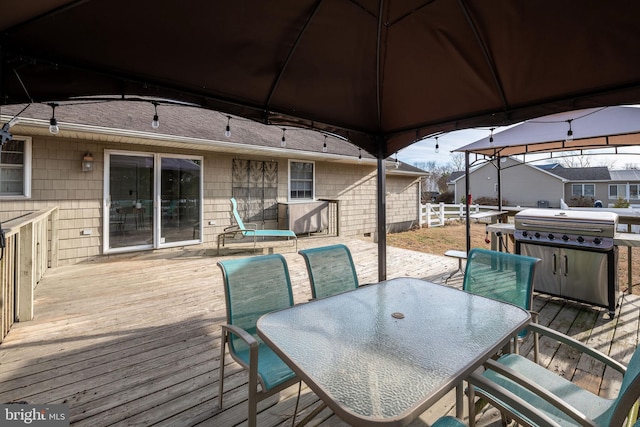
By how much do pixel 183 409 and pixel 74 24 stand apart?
8.74ft

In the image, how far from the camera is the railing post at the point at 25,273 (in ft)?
10.8

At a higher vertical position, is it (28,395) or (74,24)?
(74,24)

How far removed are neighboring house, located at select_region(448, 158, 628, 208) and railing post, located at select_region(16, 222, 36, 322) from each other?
23957 millimetres

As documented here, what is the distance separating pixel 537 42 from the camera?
2.23 m

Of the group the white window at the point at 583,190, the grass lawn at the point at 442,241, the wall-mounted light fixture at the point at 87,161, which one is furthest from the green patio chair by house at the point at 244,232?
the white window at the point at 583,190

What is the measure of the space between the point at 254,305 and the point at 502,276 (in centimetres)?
211

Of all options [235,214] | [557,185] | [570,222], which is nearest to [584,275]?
[570,222]

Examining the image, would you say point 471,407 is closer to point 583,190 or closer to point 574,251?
point 574,251

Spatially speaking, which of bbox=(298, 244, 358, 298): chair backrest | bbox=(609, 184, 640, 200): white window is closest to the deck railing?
bbox=(298, 244, 358, 298): chair backrest

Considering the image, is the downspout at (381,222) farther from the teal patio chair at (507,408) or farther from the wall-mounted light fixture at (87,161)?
the wall-mounted light fixture at (87,161)

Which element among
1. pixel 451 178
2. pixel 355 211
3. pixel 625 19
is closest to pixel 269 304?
pixel 625 19

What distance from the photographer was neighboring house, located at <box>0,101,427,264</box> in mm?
5262

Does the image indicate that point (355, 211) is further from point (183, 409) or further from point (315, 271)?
point (183, 409)

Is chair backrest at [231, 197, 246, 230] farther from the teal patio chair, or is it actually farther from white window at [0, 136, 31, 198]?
the teal patio chair
